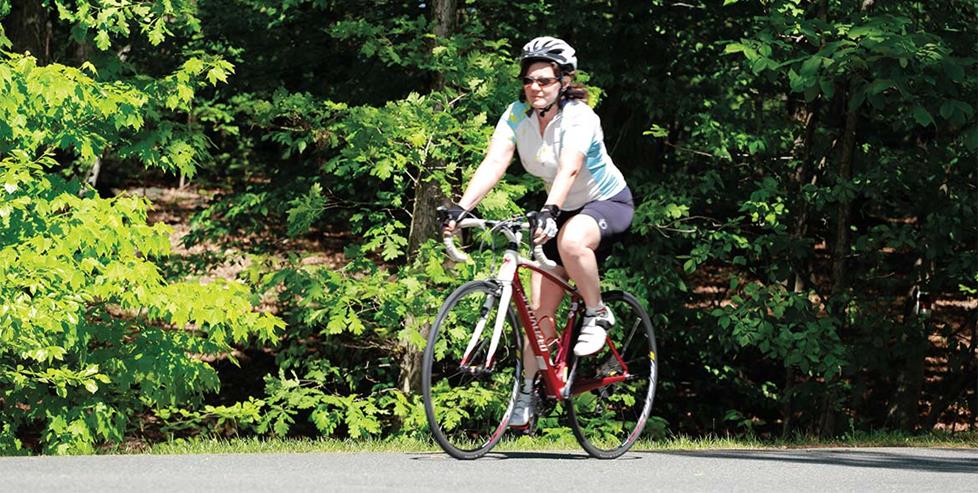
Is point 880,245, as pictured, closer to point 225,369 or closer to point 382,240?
point 382,240

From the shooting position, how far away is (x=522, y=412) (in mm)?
6754

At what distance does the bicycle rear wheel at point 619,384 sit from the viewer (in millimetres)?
7414

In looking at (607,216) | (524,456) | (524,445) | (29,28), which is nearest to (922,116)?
(524,445)

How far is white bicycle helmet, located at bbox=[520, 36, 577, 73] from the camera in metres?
6.61

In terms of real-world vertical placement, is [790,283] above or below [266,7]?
below

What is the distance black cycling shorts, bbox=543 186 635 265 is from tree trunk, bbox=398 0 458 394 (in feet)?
22.2

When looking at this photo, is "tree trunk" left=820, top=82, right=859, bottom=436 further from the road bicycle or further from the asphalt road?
the asphalt road

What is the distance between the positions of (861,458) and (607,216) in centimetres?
231

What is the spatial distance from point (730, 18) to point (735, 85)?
1.06m

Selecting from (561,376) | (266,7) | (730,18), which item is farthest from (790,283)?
(561,376)

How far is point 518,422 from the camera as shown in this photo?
6.74 metres

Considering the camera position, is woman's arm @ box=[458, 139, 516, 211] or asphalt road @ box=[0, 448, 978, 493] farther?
woman's arm @ box=[458, 139, 516, 211]

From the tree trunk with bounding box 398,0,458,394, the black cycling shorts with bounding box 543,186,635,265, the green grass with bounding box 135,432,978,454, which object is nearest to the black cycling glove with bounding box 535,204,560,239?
the black cycling shorts with bounding box 543,186,635,265

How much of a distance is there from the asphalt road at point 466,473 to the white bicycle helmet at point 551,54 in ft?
6.20
